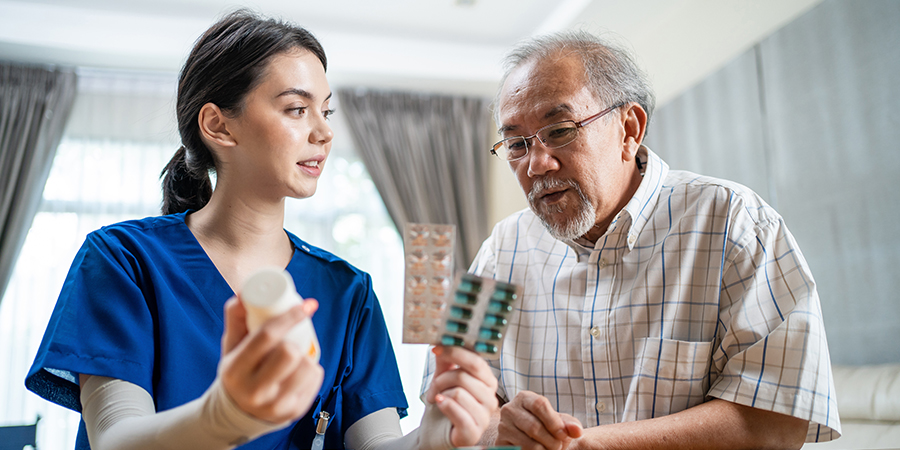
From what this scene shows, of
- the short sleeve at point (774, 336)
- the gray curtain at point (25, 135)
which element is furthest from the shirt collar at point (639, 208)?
the gray curtain at point (25, 135)

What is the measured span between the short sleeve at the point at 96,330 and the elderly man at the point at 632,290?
0.62 meters

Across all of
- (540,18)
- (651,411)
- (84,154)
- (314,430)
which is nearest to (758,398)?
(651,411)

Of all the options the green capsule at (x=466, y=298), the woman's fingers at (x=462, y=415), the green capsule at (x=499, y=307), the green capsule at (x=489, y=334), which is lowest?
the woman's fingers at (x=462, y=415)

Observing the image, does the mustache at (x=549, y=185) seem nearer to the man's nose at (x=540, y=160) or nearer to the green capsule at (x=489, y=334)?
the man's nose at (x=540, y=160)

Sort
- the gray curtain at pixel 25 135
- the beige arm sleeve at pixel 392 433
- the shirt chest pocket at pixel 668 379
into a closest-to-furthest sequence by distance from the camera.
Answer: the beige arm sleeve at pixel 392 433 < the shirt chest pocket at pixel 668 379 < the gray curtain at pixel 25 135

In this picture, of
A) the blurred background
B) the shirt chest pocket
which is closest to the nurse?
the shirt chest pocket

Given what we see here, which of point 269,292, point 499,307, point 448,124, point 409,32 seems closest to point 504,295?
point 499,307

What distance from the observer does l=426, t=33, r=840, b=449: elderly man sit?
43.8 inches

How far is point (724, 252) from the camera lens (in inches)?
50.1

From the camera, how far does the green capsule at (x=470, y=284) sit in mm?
668

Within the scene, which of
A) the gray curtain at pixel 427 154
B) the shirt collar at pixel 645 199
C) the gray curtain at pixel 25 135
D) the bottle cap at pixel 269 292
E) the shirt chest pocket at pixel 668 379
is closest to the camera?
the bottle cap at pixel 269 292

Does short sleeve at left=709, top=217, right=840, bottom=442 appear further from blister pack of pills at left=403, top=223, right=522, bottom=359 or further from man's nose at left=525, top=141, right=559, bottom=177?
A: blister pack of pills at left=403, top=223, right=522, bottom=359

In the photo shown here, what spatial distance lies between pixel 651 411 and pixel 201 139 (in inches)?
42.3

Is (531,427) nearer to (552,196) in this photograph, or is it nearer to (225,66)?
(552,196)
